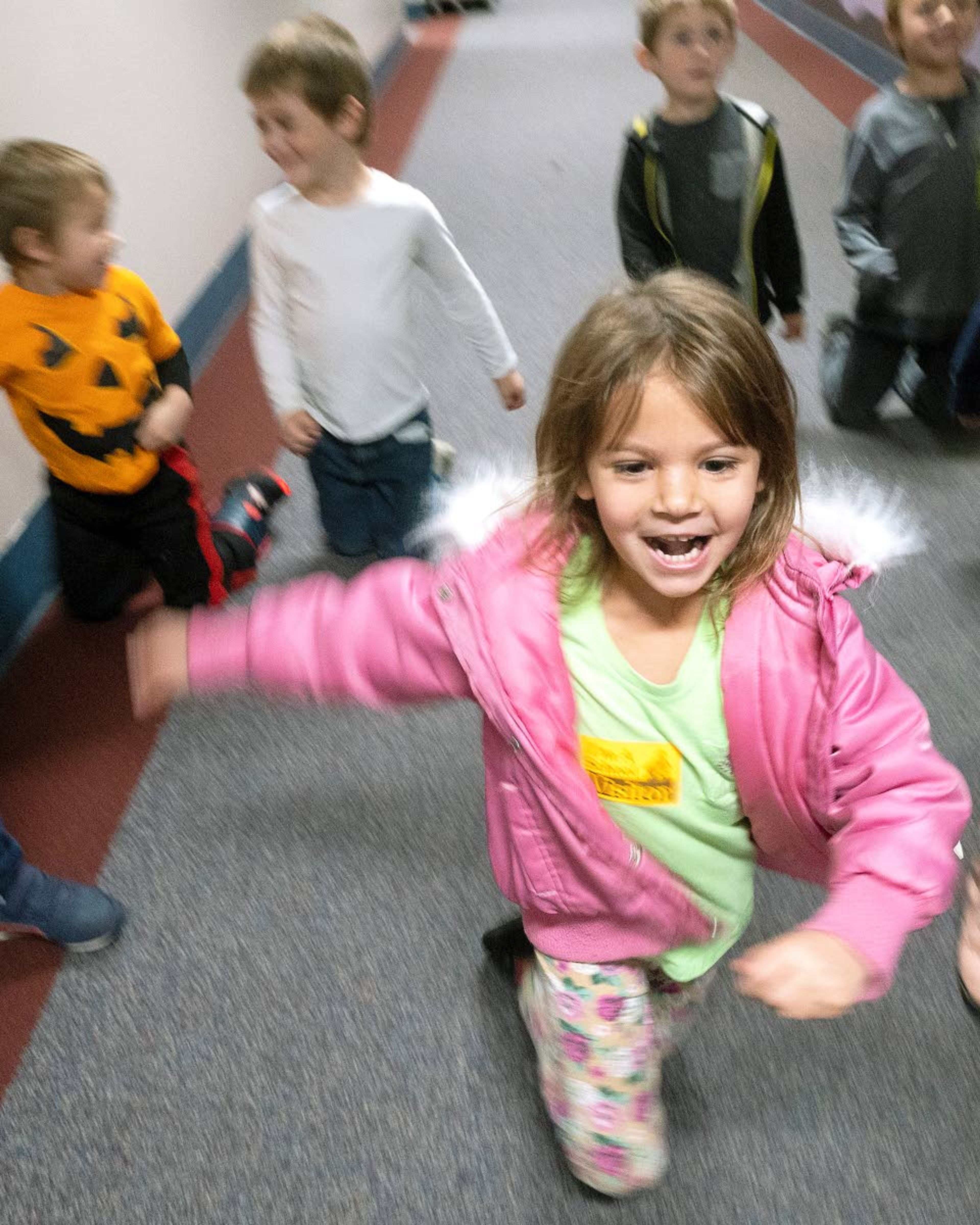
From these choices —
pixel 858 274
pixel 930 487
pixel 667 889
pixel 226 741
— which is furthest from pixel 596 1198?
pixel 858 274

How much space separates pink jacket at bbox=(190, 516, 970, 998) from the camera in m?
0.77

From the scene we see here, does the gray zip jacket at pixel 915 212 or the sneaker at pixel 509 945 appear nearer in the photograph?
the sneaker at pixel 509 945

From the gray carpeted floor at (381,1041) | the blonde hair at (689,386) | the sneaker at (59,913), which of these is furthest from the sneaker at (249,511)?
the blonde hair at (689,386)

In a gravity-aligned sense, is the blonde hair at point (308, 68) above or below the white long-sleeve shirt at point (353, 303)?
above

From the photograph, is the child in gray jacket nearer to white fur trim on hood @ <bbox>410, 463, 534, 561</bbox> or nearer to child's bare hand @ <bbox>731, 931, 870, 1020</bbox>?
white fur trim on hood @ <bbox>410, 463, 534, 561</bbox>

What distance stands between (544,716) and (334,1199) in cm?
70

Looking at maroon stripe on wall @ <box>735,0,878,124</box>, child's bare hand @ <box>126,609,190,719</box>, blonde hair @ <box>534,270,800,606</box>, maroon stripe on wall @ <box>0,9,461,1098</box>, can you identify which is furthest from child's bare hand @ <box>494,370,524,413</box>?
maroon stripe on wall @ <box>735,0,878,124</box>

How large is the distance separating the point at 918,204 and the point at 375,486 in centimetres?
124

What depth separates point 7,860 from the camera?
130 cm

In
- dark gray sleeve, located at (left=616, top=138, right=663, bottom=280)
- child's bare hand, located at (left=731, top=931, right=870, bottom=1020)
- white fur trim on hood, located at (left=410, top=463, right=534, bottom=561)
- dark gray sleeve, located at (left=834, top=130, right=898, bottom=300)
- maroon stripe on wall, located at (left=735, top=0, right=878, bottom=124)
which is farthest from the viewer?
maroon stripe on wall, located at (left=735, top=0, right=878, bottom=124)

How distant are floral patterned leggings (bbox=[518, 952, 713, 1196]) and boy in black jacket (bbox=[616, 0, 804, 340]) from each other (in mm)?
1332

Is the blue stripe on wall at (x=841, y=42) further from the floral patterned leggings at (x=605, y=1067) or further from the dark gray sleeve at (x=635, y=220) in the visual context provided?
the floral patterned leggings at (x=605, y=1067)

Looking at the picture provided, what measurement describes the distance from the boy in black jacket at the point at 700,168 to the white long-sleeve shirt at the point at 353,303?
16.6 inches

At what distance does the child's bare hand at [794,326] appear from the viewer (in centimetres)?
209
